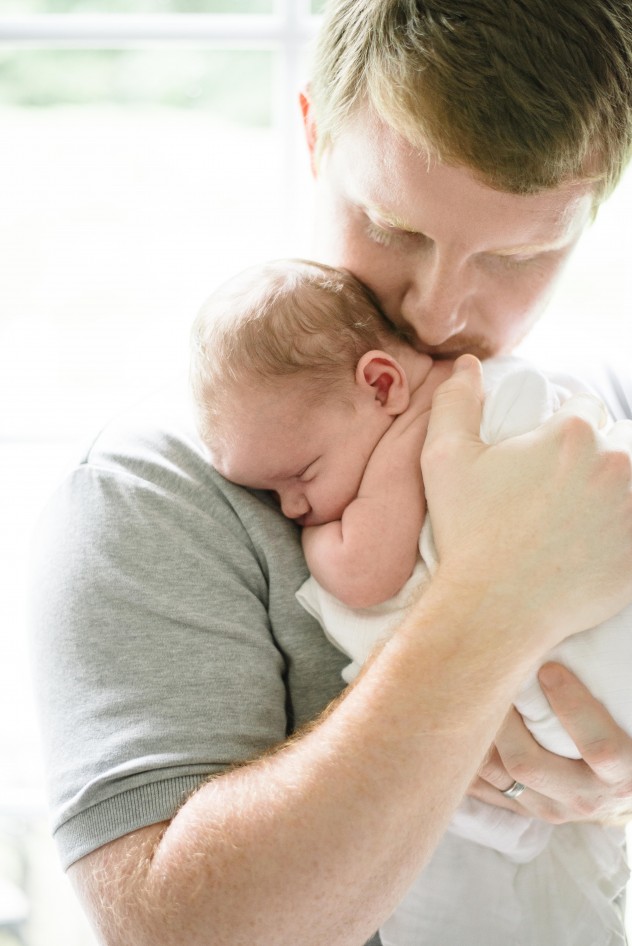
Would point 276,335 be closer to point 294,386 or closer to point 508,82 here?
point 294,386

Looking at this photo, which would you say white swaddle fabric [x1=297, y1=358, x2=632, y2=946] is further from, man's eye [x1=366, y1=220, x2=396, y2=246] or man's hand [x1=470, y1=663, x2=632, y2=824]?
man's eye [x1=366, y1=220, x2=396, y2=246]

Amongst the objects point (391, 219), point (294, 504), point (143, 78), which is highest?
point (391, 219)

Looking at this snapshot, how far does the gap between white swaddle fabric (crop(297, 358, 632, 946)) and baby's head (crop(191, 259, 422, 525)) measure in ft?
0.50

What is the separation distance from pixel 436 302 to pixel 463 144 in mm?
281

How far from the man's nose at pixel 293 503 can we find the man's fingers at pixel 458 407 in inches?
8.5

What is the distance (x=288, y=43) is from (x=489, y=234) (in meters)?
1.28

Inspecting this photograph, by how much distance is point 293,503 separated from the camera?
4.51ft

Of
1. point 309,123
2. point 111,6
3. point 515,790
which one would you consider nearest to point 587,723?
point 515,790

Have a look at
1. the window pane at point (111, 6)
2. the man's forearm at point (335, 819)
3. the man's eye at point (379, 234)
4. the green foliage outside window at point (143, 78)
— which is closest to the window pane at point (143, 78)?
the green foliage outside window at point (143, 78)

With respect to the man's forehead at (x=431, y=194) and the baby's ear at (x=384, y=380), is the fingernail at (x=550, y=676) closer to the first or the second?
Result: the baby's ear at (x=384, y=380)

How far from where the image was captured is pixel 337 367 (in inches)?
53.6

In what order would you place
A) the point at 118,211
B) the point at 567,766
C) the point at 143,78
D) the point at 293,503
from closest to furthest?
1. the point at 567,766
2. the point at 293,503
3. the point at 143,78
4. the point at 118,211

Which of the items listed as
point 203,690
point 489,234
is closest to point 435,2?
point 489,234

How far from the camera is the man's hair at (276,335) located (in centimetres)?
133
